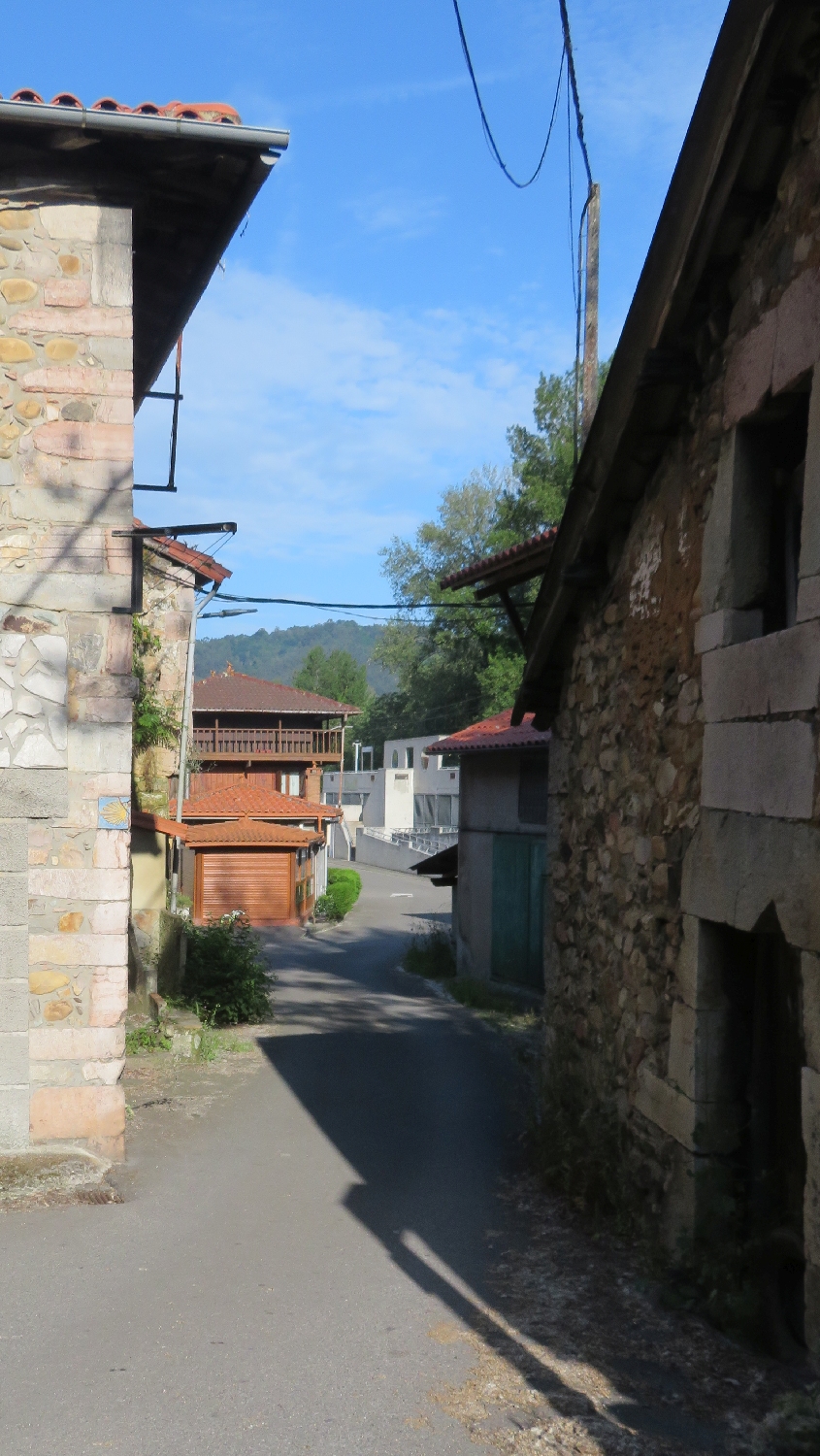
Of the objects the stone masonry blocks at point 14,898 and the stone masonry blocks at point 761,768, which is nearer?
the stone masonry blocks at point 761,768

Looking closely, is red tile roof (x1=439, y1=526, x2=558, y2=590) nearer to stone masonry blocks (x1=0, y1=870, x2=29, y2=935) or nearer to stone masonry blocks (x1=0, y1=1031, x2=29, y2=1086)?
stone masonry blocks (x1=0, y1=870, x2=29, y2=935)

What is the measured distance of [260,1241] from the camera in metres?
5.82

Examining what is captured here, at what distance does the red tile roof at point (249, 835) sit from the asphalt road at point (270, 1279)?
1719 centimetres

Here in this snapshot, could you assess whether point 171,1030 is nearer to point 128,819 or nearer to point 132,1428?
point 128,819

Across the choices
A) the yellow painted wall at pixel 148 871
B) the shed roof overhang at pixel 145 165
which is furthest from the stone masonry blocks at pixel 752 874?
the yellow painted wall at pixel 148 871

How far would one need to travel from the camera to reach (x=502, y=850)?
1720cm

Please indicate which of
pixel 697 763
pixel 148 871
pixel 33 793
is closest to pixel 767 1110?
pixel 697 763

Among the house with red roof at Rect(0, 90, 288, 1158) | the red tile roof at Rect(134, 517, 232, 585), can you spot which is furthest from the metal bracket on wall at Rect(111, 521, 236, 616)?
the red tile roof at Rect(134, 517, 232, 585)

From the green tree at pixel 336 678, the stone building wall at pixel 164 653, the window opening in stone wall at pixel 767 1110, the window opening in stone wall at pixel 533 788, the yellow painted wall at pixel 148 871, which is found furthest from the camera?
the green tree at pixel 336 678

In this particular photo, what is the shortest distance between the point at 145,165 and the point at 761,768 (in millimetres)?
5061

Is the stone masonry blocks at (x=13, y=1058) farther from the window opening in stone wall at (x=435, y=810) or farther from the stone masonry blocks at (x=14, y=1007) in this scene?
the window opening in stone wall at (x=435, y=810)

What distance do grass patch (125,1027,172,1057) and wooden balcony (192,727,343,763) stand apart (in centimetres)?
2403

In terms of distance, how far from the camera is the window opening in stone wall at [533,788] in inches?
640

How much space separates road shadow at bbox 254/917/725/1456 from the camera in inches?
171
